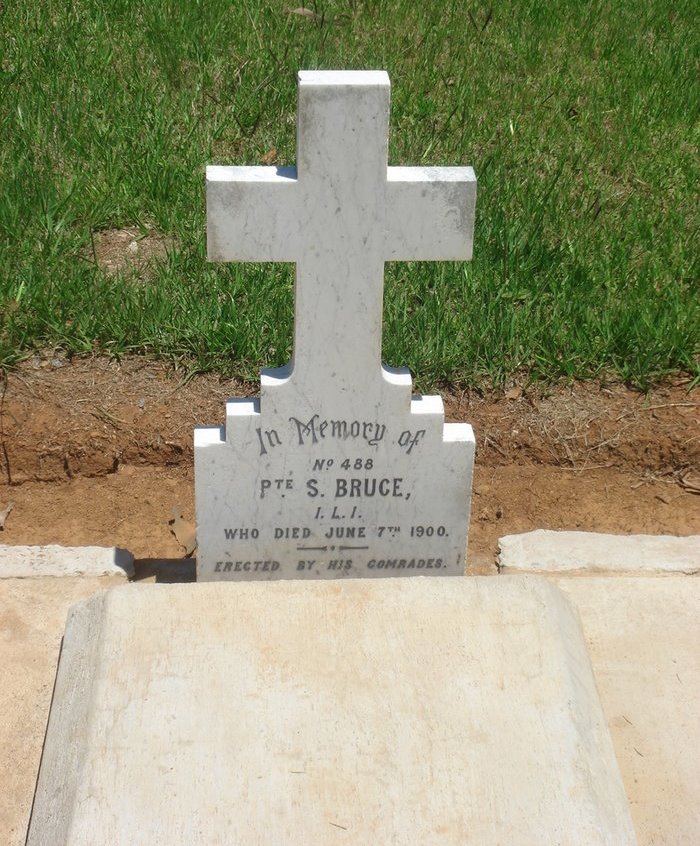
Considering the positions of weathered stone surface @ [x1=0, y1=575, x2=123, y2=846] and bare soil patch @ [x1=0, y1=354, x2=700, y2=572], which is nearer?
weathered stone surface @ [x1=0, y1=575, x2=123, y2=846]

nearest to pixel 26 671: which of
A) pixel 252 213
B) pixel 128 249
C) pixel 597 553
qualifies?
pixel 252 213

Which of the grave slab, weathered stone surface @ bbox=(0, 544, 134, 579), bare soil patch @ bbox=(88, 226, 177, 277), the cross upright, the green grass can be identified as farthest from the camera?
bare soil patch @ bbox=(88, 226, 177, 277)

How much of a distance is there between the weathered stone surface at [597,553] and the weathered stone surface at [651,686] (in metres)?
0.08

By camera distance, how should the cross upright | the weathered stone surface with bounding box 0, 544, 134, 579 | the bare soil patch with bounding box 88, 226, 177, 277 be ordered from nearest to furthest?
the cross upright, the weathered stone surface with bounding box 0, 544, 134, 579, the bare soil patch with bounding box 88, 226, 177, 277

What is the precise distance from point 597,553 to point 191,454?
1298 millimetres

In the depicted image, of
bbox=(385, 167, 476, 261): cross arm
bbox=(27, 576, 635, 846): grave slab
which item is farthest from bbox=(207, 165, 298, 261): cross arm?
bbox=(27, 576, 635, 846): grave slab

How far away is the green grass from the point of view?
3.79 meters

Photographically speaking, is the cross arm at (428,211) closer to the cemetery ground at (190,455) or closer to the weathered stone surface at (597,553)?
the weathered stone surface at (597,553)

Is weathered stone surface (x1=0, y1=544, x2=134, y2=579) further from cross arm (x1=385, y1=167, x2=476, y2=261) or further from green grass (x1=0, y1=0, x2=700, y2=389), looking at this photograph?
cross arm (x1=385, y1=167, x2=476, y2=261)

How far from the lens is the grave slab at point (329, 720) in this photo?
2234 mm

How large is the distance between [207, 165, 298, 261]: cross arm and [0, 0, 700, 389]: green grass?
3.81 feet

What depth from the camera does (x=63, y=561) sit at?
3115mm

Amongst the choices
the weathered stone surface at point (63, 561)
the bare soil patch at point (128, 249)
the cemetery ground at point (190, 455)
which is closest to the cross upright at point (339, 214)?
the weathered stone surface at point (63, 561)

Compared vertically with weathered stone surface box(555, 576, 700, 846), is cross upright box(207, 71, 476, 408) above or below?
above
